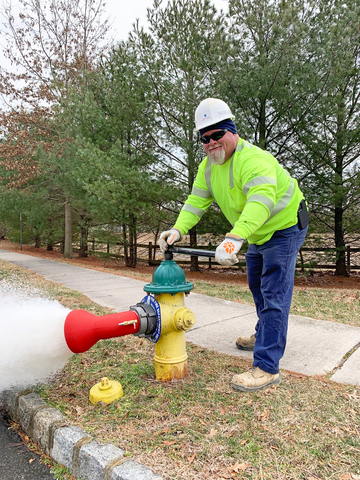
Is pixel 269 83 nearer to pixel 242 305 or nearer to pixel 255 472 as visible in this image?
pixel 242 305

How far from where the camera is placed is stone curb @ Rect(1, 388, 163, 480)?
1.68m

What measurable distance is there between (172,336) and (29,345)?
35.8 inches

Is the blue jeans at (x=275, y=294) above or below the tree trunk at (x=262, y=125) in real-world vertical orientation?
below

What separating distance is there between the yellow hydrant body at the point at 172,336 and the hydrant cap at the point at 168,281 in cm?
6

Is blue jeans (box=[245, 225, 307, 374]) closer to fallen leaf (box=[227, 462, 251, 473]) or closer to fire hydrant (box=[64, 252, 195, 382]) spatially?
fire hydrant (box=[64, 252, 195, 382])

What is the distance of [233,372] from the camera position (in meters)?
2.72

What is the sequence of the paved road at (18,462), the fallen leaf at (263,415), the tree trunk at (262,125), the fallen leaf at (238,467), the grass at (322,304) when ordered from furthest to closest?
the tree trunk at (262,125) → the grass at (322,304) → the fallen leaf at (263,415) → the paved road at (18,462) → the fallen leaf at (238,467)

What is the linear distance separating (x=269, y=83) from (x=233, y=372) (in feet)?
22.5

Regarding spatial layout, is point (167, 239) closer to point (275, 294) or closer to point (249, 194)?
point (249, 194)

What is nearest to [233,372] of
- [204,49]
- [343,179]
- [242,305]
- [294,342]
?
[294,342]

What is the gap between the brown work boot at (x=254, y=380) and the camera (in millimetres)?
2381

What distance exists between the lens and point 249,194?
2225 millimetres

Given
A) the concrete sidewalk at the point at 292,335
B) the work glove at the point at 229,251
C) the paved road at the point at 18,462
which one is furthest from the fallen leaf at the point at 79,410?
the concrete sidewalk at the point at 292,335

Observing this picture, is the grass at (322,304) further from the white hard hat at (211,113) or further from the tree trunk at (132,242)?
the tree trunk at (132,242)
